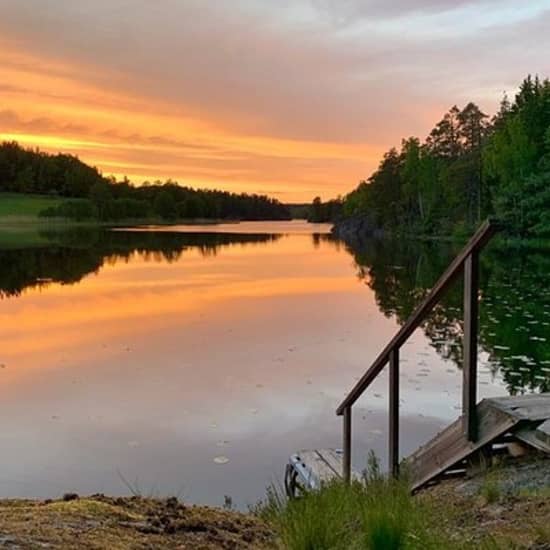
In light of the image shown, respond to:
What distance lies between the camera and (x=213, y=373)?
12352 millimetres

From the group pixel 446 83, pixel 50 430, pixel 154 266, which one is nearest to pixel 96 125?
pixel 154 266

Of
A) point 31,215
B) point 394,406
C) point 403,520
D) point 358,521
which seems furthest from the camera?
point 31,215

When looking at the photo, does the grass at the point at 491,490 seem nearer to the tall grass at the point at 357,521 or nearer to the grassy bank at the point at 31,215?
the tall grass at the point at 357,521

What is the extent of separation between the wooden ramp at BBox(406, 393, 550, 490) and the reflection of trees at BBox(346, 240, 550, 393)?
6.61m

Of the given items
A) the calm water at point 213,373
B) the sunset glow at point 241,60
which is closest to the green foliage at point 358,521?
the calm water at point 213,373

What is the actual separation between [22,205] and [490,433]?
120m

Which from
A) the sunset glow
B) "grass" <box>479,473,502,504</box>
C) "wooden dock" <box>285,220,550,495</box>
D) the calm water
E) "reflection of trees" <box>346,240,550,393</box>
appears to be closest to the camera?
"wooden dock" <box>285,220,550,495</box>

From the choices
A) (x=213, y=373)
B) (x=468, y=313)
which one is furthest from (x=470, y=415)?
(x=213, y=373)

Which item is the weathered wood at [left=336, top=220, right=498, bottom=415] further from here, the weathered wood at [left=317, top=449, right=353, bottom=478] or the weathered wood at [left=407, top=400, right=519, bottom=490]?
the weathered wood at [left=317, top=449, right=353, bottom=478]

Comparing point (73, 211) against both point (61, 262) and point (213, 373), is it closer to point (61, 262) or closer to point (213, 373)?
point (61, 262)

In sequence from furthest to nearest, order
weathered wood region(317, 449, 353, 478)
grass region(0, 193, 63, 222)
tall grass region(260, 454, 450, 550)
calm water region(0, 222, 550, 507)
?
grass region(0, 193, 63, 222) < calm water region(0, 222, 550, 507) < weathered wood region(317, 449, 353, 478) < tall grass region(260, 454, 450, 550)

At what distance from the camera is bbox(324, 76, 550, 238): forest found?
50469 millimetres

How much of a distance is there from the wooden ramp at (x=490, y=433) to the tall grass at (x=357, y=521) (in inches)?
33.6

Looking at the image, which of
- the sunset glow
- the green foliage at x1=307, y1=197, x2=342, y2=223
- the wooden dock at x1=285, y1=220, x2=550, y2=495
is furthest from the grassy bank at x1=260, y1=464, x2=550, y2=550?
the green foliage at x1=307, y1=197, x2=342, y2=223
